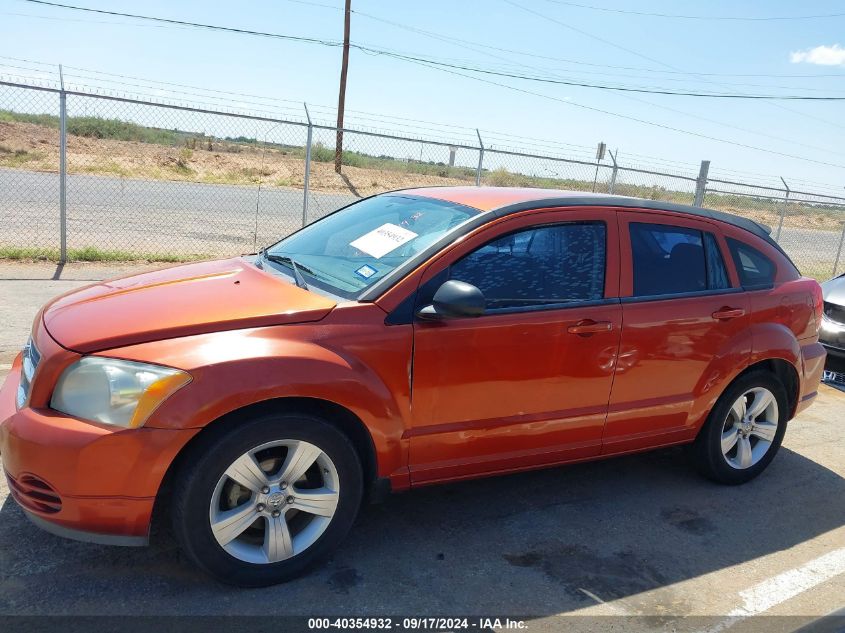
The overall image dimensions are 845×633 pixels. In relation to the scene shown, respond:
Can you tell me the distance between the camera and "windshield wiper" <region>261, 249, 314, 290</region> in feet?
11.4

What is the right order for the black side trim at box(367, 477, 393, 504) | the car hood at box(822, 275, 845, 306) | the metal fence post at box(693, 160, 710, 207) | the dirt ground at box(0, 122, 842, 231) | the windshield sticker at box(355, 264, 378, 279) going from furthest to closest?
1. the dirt ground at box(0, 122, 842, 231)
2. the metal fence post at box(693, 160, 710, 207)
3. the car hood at box(822, 275, 845, 306)
4. the windshield sticker at box(355, 264, 378, 279)
5. the black side trim at box(367, 477, 393, 504)

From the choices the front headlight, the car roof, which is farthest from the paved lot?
the car roof

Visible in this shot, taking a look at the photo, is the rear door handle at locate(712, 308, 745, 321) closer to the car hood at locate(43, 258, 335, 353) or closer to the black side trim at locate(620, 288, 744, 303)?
the black side trim at locate(620, 288, 744, 303)

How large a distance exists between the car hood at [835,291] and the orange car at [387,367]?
2.68m

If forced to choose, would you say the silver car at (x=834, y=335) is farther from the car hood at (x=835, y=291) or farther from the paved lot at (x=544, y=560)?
the paved lot at (x=544, y=560)

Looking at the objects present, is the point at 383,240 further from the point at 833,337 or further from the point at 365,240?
the point at 833,337

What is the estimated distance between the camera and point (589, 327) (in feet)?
12.0

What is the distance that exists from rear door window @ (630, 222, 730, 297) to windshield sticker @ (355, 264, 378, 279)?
1470mm

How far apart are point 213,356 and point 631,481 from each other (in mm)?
2845

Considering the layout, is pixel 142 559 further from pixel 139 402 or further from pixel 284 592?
pixel 139 402

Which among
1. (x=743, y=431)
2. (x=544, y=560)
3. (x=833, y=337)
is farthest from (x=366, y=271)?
(x=833, y=337)

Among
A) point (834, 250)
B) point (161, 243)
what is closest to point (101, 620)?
point (161, 243)

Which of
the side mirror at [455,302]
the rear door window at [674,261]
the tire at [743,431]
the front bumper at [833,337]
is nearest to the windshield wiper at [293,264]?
the side mirror at [455,302]

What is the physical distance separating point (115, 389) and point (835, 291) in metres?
6.81
